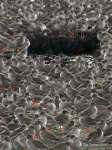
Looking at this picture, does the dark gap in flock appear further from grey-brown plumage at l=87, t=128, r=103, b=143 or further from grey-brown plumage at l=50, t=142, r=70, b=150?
grey-brown plumage at l=50, t=142, r=70, b=150

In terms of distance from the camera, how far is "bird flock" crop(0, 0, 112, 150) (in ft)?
34.6

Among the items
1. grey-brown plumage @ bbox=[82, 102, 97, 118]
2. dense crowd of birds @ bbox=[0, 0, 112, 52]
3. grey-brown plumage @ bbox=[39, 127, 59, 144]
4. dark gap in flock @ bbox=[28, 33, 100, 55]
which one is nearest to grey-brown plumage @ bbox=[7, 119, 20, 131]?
grey-brown plumage @ bbox=[39, 127, 59, 144]

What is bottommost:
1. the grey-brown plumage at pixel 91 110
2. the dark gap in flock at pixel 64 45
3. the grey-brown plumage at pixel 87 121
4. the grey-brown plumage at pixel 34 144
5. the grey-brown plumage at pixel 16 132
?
the grey-brown plumage at pixel 34 144

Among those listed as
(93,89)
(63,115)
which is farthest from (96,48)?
(63,115)

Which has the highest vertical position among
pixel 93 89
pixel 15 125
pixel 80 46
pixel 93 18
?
pixel 93 18

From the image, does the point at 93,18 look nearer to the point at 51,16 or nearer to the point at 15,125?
the point at 51,16

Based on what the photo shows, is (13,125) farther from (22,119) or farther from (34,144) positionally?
(34,144)

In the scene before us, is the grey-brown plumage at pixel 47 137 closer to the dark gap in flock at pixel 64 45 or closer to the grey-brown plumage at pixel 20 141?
the grey-brown plumage at pixel 20 141

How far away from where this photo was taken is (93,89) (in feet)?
41.5

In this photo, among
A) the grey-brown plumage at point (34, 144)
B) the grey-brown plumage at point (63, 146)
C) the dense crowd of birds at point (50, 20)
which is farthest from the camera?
the dense crowd of birds at point (50, 20)

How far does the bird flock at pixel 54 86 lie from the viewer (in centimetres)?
1054

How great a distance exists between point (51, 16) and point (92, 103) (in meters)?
9.37

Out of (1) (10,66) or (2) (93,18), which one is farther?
(2) (93,18)

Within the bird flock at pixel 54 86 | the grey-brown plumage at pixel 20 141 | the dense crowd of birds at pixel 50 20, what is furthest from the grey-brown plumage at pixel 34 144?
the dense crowd of birds at pixel 50 20
